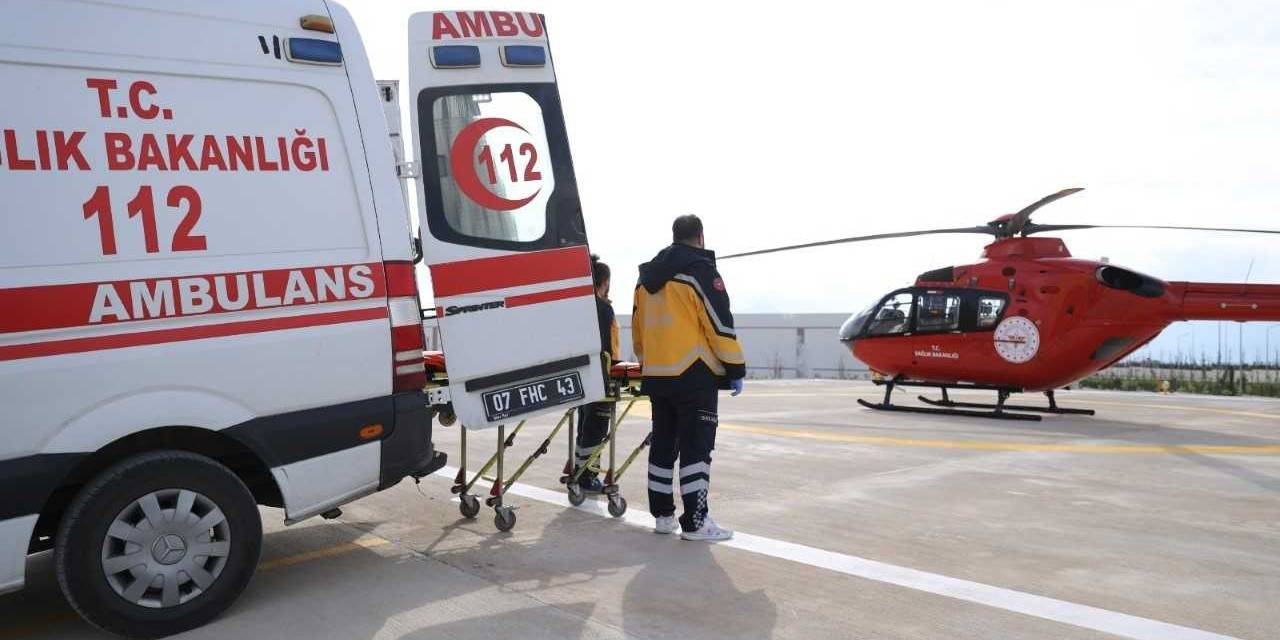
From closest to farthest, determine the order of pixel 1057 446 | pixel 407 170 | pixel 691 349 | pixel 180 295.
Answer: pixel 180 295
pixel 407 170
pixel 691 349
pixel 1057 446

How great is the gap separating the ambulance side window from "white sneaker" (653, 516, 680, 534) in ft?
6.10

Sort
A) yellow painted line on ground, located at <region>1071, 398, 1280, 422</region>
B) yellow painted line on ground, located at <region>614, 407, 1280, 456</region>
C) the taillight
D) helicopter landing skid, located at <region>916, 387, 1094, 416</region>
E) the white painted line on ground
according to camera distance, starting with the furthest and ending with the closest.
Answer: yellow painted line on ground, located at <region>1071, 398, 1280, 422</region>
helicopter landing skid, located at <region>916, 387, 1094, 416</region>
yellow painted line on ground, located at <region>614, 407, 1280, 456</region>
the taillight
the white painted line on ground

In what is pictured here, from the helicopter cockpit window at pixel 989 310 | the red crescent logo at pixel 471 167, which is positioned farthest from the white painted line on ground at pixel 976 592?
the helicopter cockpit window at pixel 989 310

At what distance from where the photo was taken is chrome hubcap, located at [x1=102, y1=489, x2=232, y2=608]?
152 inches

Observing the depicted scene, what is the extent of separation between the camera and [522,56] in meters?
5.01

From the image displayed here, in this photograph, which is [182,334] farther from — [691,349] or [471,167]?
[691,349]

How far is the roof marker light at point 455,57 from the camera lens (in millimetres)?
4809

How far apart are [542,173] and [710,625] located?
246 centimetres

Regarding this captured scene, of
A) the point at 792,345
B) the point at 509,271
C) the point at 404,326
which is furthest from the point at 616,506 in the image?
the point at 792,345

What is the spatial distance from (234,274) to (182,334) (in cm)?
33

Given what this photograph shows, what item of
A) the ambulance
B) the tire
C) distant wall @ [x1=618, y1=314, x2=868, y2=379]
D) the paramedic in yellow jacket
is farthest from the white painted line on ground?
distant wall @ [x1=618, y1=314, x2=868, y2=379]

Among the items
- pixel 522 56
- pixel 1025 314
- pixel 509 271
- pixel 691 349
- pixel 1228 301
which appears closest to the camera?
pixel 509 271

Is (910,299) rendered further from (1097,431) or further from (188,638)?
(188,638)

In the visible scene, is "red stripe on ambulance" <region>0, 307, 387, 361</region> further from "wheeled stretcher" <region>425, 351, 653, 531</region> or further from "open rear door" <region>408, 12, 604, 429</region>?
"wheeled stretcher" <region>425, 351, 653, 531</region>
